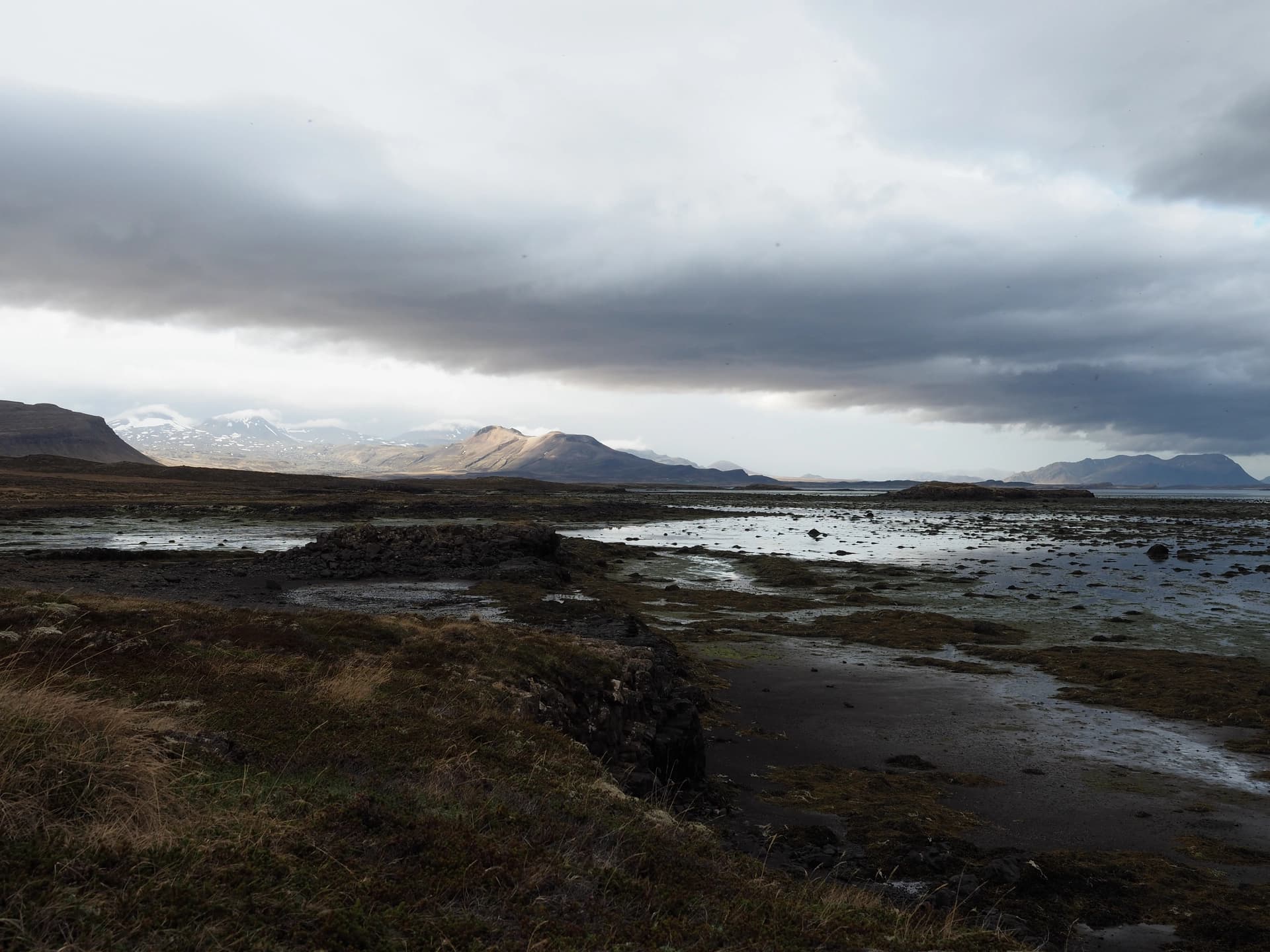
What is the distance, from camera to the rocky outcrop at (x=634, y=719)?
1409cm

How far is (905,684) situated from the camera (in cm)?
2356

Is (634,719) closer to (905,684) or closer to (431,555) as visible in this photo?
(905,684)

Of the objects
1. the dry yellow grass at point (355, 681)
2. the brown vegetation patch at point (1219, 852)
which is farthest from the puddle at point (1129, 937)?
the dry yellow grass at point (355, 681)

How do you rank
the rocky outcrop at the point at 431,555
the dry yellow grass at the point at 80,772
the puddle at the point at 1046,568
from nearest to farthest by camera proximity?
the dry yellow grass at the point at 80,772 → the puddle at the point at 1046,568 → the rocky outcrop at the point at 431,555

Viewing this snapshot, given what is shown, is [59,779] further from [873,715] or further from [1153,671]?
[1153,671]

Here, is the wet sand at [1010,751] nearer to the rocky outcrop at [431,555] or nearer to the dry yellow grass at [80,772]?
the dry yellow grass at [80,772]

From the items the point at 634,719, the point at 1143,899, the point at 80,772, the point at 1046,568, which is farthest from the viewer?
the point at 1046,568

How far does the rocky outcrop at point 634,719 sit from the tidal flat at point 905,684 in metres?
Answer: 0.16

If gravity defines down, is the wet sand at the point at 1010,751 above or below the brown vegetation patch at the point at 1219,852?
below

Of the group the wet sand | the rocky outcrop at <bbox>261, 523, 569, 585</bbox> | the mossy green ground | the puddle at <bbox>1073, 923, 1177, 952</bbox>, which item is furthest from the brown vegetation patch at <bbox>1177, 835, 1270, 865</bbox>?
the rocky outcrop at <bbox>261, 523, 569, 585</bbox>

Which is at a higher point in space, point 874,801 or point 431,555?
point 431,555

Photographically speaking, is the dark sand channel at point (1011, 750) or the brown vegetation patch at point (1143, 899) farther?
the dark sand channel at point (1011, 750)

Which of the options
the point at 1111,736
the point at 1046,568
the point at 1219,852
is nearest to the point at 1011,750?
the point at 1111,736

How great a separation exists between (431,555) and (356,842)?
112 ft
